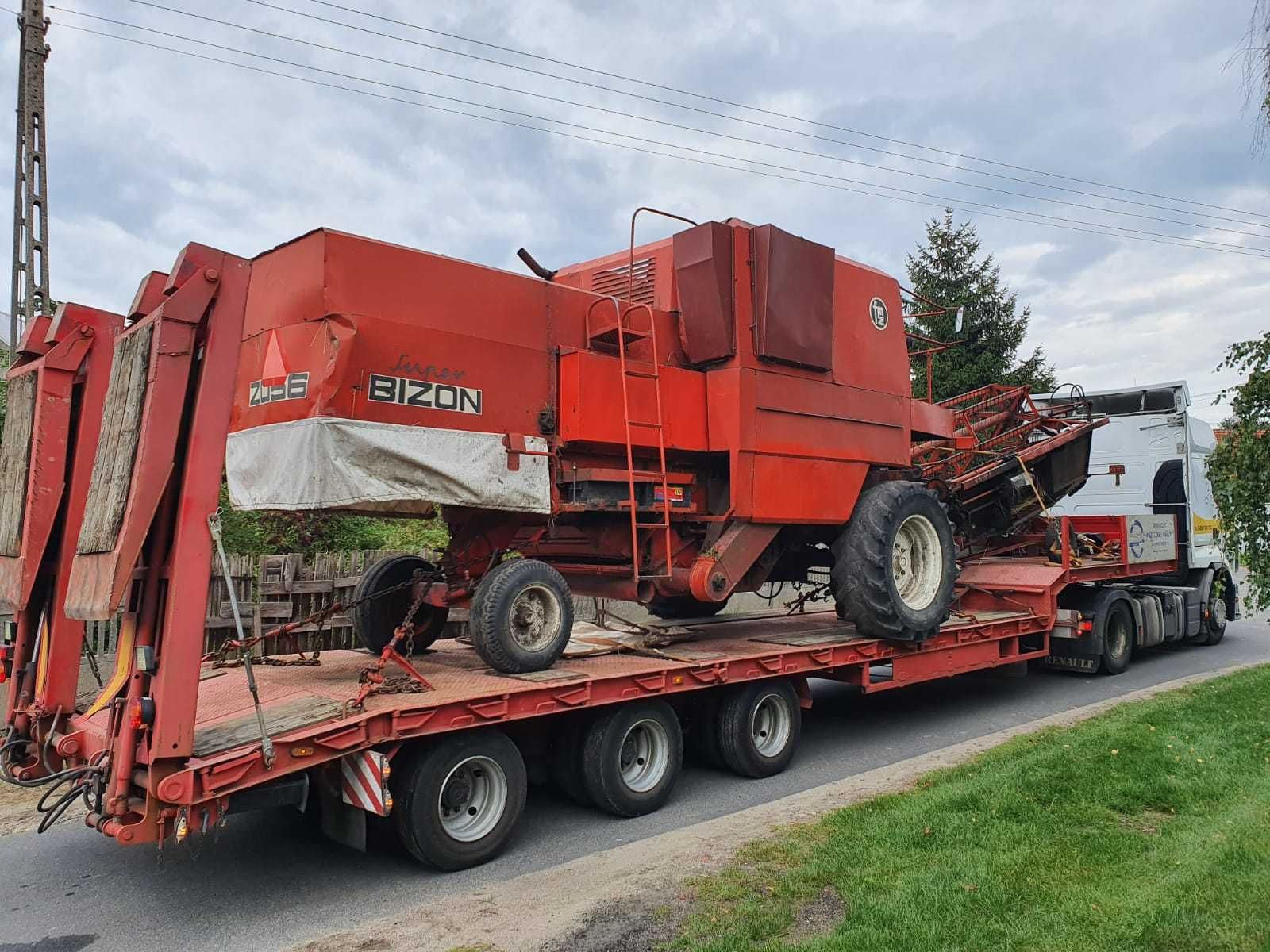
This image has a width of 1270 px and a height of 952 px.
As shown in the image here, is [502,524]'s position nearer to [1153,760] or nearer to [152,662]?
[152,662]

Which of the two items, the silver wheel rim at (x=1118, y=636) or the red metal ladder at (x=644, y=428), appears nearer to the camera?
the red metal ladder at (x=644, y=428)

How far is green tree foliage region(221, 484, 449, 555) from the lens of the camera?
A: 36.9 ft

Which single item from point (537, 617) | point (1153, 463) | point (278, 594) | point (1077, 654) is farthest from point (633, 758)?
point (1153, 463)

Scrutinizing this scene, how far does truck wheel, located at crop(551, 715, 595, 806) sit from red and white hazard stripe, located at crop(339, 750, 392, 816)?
1.51 meters

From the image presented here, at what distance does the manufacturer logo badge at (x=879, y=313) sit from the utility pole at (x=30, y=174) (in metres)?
9.88

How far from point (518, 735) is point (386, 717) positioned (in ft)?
4.30

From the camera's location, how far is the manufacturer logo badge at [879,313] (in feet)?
29.9

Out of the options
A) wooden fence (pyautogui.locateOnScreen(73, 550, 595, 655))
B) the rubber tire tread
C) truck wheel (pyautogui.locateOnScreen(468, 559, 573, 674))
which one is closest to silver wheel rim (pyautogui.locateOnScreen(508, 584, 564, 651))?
truck wheel (pyautogui.locateOnScreen(468, 559, 573, 674))

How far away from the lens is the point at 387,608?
7715 millimetres

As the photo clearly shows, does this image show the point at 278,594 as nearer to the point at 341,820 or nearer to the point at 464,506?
the point at 464,506

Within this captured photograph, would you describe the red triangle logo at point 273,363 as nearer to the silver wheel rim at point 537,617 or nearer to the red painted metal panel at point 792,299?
the silver wheel rim at point 537,617

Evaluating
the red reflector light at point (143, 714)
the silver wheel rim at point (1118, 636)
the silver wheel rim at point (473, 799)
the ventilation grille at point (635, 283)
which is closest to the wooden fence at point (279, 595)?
the ventilation grille at point (635, 283)

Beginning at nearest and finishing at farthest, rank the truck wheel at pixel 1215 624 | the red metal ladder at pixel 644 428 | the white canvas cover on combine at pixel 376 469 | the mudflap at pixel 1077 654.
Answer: the white canvas cover on combine at pixel 376 469, the red metal ladder at pixel 644 428, the mudflap at pixel 1077 654, the truck wheel at pixel 1215 624

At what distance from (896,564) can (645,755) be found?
339cm
